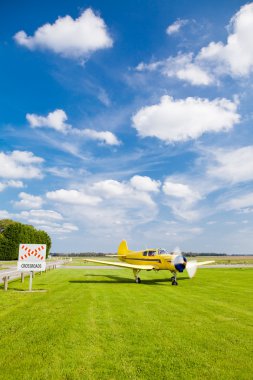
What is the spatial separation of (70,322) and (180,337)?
448 cm

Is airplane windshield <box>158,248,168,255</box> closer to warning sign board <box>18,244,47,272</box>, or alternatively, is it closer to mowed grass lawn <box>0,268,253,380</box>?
warning sign board <box>18,244,47,272</box>

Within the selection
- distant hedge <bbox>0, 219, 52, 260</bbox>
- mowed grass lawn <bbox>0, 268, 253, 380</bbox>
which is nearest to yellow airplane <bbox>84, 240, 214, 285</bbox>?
mowed grass lawn <bbox>0, 268, 253, 380</bbox>

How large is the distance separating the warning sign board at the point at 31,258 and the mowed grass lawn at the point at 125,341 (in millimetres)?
6117

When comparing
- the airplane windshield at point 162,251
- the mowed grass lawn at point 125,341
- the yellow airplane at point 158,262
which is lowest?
the mowed grass lawn at point 125,341

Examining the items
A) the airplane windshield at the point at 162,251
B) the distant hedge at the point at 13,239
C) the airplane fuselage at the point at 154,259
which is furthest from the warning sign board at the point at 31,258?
the distant hedge at the point at 13,239

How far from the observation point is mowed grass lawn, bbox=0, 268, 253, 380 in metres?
6.89

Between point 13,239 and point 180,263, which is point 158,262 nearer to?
point 180,263

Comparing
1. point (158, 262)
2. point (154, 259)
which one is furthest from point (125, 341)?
point (154, 259)

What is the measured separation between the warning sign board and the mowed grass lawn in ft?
20.1

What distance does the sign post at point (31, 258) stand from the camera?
850 inches

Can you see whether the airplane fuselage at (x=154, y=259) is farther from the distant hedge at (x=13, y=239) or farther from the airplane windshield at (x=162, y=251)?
the distant hedge at (x=13, y=239)

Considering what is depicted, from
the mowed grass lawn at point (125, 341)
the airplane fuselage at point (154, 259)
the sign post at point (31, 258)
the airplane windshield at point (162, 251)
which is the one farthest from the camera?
the airplane windshield at point (162, 251)

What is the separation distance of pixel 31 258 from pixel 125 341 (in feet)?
48.3

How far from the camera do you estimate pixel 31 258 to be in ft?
71.8
